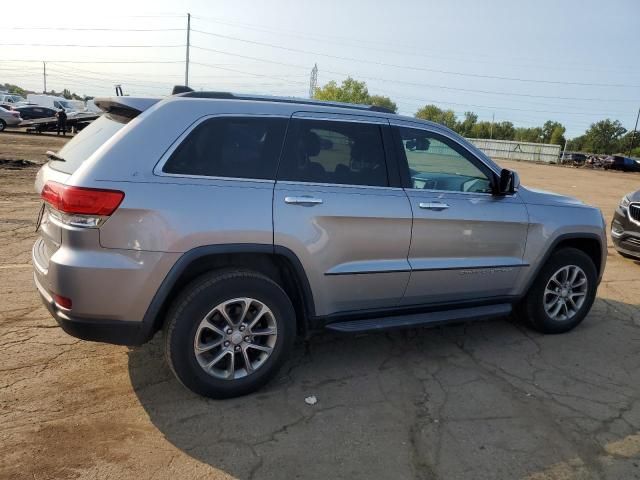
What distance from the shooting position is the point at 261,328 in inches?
132

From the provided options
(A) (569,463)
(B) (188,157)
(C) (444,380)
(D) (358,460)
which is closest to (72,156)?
(B) (188,157)

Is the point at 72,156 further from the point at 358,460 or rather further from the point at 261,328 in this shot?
the point at 358,460

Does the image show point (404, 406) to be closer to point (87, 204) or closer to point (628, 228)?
point (87, 204)

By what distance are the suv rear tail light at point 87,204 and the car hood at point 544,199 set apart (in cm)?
323

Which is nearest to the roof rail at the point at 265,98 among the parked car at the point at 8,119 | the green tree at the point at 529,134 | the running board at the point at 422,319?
the running board at the point at 422,319

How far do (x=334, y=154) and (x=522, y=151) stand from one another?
68560mm

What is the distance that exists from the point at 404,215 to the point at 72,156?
2.25 meters

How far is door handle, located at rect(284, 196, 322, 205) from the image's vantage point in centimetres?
326

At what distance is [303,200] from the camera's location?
3.29 meters

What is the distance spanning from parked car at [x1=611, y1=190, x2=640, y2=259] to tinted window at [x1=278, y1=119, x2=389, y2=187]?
17.4 feet

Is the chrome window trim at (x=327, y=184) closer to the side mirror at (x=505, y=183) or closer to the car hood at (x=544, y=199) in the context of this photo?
the side mirror at (x=505, y=183)

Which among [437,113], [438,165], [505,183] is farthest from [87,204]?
[437,113]

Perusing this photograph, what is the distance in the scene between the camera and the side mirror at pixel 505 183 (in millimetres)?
4070

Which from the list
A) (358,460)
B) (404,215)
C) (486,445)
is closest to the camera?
(358,460)
